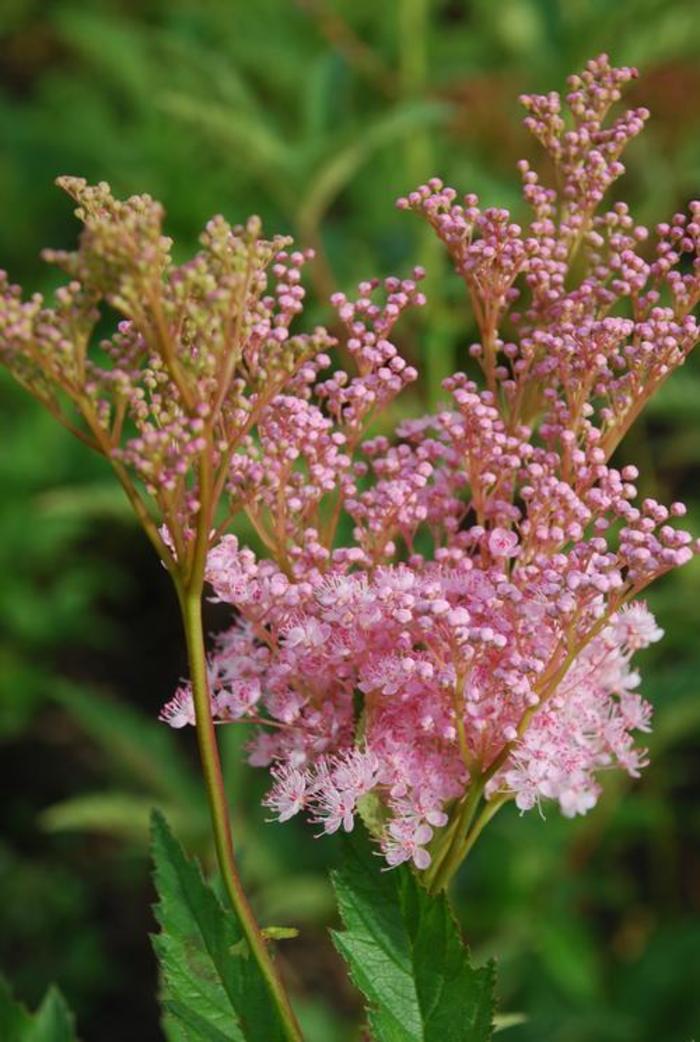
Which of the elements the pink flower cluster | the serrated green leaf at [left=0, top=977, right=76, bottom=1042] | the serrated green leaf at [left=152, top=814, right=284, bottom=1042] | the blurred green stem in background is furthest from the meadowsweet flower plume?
the blurred green stem in background

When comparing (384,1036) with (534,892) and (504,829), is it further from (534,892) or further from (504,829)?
(534,892)

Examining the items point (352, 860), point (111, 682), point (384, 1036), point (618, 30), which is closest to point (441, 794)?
point (352, 860)

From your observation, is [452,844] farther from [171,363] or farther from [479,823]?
[171,363]

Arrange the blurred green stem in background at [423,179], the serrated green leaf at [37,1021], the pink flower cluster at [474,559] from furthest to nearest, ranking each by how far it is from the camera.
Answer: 1. the blurred green stem in background at [423,179]
2. the serrated green leaf at [37,1021]
3. the pink flower cluster at [474,559]

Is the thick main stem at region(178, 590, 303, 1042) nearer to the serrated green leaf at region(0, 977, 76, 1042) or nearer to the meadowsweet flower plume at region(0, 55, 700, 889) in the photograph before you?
the meadowsweet flower plume at region(0, 55, 700, 889)

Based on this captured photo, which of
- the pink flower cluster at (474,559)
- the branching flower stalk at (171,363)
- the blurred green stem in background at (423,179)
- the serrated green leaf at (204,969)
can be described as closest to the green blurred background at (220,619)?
the blurred green stem in background at (423,179)

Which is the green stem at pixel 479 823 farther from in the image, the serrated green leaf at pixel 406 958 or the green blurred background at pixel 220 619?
the green blurred background at pixel 220 619

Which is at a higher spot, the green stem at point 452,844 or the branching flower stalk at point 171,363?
the branching flower stalk at point 171,363

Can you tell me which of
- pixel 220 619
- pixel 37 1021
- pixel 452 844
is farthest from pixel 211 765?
pixel 220 619
